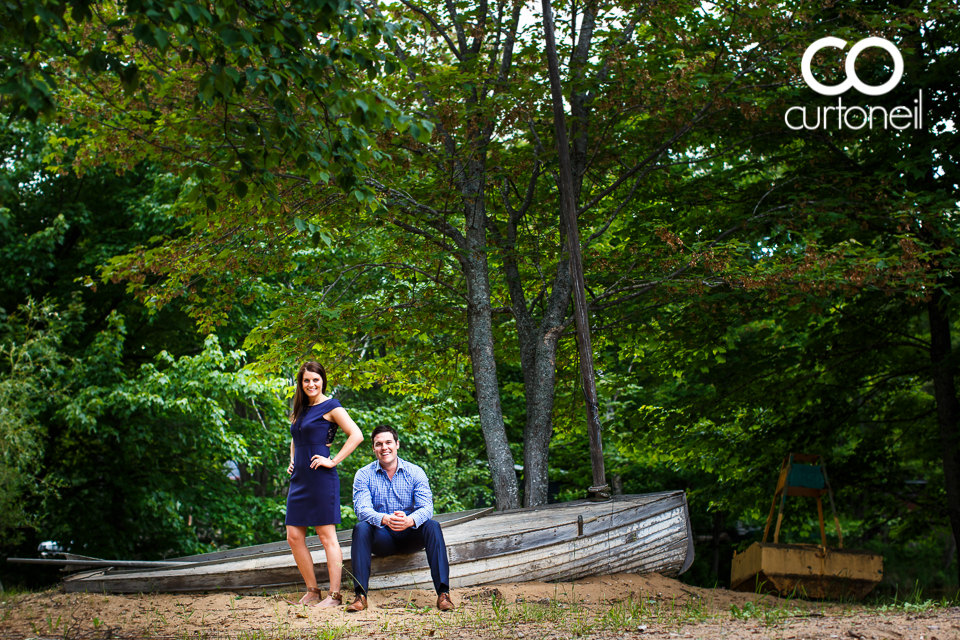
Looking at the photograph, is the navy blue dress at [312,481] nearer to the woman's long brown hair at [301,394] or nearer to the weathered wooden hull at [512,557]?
the woman's long brown hair at [301,394]

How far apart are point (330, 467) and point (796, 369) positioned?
25.1 ft

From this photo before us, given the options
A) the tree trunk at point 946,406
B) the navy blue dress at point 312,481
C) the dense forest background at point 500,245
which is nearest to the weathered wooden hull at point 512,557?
the navy blue dress at point 312,481

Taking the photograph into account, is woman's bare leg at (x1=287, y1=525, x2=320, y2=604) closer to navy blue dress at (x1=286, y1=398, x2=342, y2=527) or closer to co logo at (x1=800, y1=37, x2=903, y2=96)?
navy blue dress at (x1=286, y1=398, x2=342, y2=527)

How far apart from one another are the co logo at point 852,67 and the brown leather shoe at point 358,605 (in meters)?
6.76

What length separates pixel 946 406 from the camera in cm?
991

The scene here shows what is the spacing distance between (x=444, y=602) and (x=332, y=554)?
2.77ft

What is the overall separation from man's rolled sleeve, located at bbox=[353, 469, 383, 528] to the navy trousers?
5cm

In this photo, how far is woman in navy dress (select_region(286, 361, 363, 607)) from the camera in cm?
528

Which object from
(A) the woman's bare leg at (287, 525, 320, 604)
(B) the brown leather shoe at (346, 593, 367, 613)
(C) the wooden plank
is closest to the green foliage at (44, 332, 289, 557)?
(C) the wooden plank

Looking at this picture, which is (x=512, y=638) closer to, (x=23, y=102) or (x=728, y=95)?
(x=23, y=102)

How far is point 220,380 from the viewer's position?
467 inches

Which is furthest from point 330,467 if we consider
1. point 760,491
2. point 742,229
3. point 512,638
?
point 760,491

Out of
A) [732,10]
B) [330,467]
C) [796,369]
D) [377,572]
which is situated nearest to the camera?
[330,467]

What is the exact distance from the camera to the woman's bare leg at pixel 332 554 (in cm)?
528
